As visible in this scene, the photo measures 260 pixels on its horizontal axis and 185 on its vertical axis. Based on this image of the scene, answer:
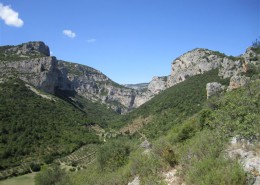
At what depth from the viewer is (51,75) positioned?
535 feet

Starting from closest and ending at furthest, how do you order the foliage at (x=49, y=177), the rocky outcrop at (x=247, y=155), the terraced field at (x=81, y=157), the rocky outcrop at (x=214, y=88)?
the rocky outcrop at (x=247, y=155) → the foliage at (x=49, y=177) → the terraced field at (x=81, y=157) → the rocky outcrop at (x=214, y=88)

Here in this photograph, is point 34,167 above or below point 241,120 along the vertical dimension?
below

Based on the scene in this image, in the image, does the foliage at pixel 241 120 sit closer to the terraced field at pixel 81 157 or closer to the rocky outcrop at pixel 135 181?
the rocky outcrop at pixel 135 181

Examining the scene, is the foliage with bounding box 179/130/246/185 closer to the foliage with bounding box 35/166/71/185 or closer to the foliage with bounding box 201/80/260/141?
the foliage with bounding box 201/80/260/141

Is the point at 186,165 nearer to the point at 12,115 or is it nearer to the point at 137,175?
the point at 137,175

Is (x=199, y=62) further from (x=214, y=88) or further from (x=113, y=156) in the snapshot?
(x=113, y=156)

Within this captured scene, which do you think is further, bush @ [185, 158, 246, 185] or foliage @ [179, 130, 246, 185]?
foliage @ [179, 130, 246, 185]

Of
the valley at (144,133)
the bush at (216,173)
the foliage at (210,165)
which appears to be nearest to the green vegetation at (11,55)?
the valley at (144,133)

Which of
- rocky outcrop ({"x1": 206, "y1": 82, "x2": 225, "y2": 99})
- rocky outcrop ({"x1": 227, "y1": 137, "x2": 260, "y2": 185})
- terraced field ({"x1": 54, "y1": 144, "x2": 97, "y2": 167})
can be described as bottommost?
terraced field ({"x1": 54, "y1": 144, "x2": 97, "y2": 167})

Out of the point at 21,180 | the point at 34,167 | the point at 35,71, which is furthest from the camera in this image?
the point at 35,71

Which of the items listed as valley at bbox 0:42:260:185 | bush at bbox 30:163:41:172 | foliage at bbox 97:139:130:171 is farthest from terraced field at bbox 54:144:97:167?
foliage at bbox 97:139:130:171

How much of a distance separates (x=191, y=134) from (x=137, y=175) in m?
8.62

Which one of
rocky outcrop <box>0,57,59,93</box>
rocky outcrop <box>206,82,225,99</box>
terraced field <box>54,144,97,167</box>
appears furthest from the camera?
rocky outcrop <box>0,57,59,93</box>

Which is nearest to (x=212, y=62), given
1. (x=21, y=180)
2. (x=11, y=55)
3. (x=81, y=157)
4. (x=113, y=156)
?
(x=81, y=157)
